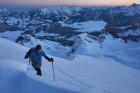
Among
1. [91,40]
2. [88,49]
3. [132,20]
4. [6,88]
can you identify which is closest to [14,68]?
[6,88]

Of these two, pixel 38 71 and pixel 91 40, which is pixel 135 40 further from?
pixel 38 71

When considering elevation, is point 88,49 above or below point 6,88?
below

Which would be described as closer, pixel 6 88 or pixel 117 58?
pixel 6 88

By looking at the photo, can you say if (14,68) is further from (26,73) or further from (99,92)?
(99,92)

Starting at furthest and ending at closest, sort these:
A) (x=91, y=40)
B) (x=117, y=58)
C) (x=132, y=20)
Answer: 1. (x=132, y=20)
2. (x=91, y=40)
3. (x=117, y=58)

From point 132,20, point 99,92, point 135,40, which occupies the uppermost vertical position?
point 99,92

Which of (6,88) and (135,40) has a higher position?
(6,88)

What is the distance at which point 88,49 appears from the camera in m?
54.7

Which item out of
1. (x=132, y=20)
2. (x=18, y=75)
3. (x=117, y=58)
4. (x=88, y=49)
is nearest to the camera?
(x=18, y=75)

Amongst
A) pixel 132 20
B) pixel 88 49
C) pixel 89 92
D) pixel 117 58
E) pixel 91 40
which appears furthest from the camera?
pixel 132 20

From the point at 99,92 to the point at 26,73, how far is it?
2.79 m

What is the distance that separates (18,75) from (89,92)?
2792 mm

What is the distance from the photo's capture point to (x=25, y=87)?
35.8ft

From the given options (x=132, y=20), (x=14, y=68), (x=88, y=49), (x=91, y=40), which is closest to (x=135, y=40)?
(x=91, y=40)
